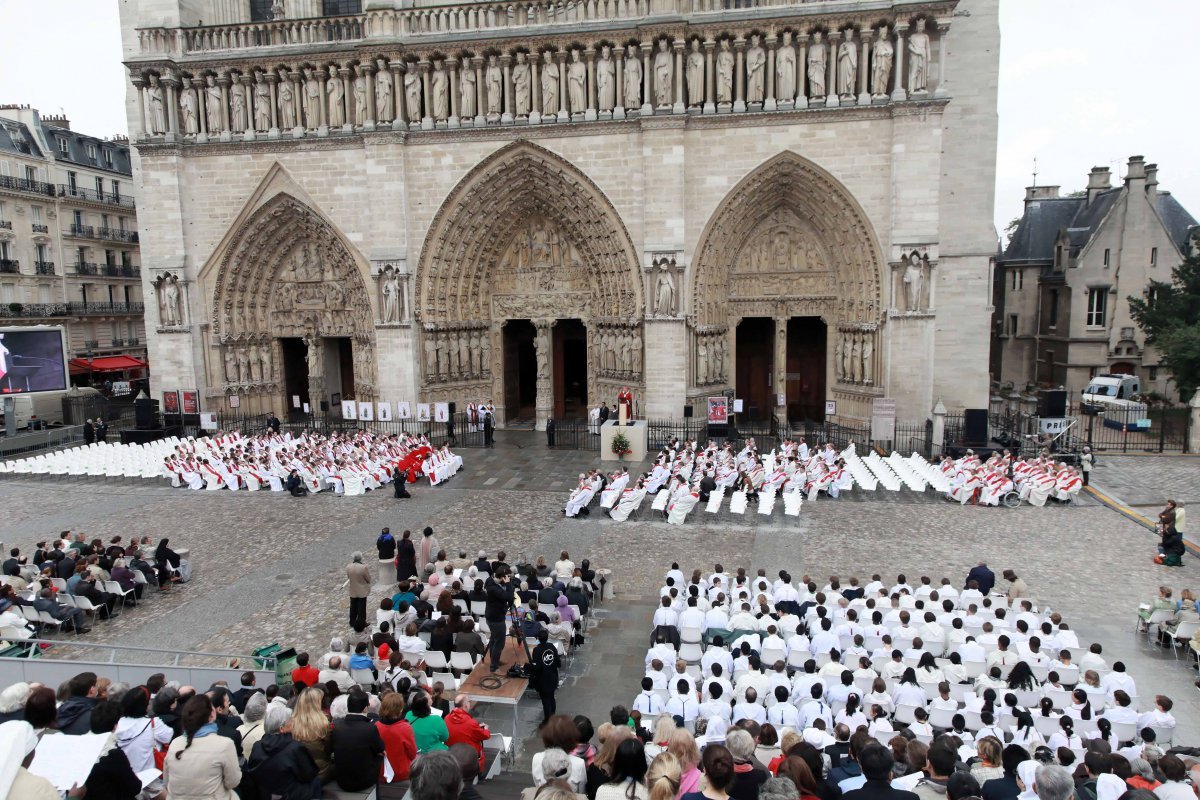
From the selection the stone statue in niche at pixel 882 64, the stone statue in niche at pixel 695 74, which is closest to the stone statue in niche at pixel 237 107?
the stone statue in niche at pixel 695 74

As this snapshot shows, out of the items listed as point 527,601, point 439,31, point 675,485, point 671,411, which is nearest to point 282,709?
point 527,601

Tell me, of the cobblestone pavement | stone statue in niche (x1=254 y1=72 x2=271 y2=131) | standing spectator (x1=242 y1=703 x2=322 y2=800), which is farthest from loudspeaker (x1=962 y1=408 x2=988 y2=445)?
stone statue in niche (x1=254 y1=72 x2=271 y2=131)

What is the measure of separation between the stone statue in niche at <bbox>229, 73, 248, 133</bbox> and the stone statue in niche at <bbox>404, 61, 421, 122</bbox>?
5.64m

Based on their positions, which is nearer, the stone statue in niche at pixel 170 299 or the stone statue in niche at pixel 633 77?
the stone statue in niche at pixel 633 77

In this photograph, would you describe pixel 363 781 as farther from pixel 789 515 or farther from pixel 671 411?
pixel 671 411

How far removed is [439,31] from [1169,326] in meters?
25.4

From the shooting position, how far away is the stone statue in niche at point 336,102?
82.7 feet

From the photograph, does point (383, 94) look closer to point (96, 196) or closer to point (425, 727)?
point (96, 196)

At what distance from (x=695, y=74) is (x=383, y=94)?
9.51 m

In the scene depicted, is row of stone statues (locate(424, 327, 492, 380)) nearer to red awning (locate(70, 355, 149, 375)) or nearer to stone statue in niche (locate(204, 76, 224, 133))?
stone statue in niche (locate(204, 76, 224, 133))

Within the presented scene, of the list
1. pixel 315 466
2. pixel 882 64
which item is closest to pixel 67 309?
pixel 315 466

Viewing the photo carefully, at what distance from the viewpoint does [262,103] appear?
26.0m

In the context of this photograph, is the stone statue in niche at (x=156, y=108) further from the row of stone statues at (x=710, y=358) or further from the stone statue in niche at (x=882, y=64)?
the stone statue in niche at (x=882, y=64)

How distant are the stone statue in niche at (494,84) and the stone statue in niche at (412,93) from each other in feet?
7.01
